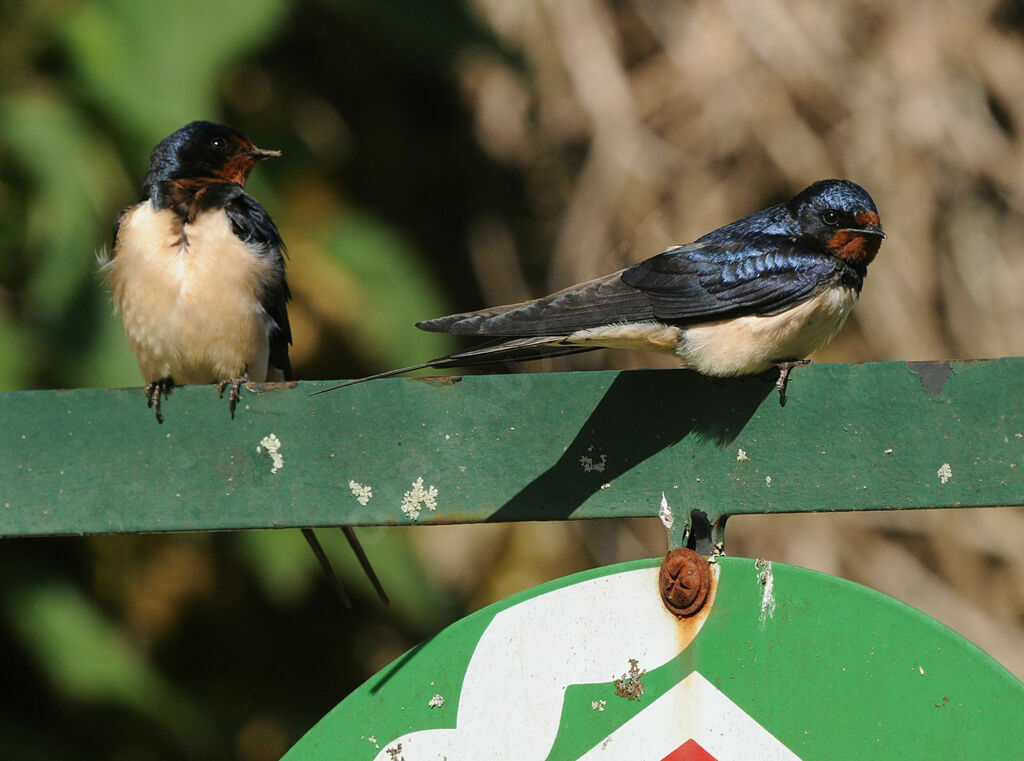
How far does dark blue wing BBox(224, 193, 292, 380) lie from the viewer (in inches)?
109

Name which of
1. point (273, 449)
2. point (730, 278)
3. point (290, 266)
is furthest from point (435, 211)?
point (273, 449)

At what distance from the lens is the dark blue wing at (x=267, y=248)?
276 centimetres

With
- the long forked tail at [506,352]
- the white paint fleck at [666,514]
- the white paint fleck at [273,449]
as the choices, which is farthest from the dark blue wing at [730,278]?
the white paint fleck at [273,449]

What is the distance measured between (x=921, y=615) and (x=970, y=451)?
261 mm

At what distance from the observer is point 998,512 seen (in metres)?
3.79

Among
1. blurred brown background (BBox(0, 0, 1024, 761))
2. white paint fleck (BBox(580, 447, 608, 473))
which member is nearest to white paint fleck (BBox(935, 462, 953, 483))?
white paint fleck (BBox(580, 447, 608, 473))

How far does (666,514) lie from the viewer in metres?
1.42

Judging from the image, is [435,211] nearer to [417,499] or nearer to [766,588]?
[417,499]

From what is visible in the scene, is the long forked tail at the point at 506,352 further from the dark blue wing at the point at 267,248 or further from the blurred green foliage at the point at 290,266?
the blurred green foliage at the point at 290,266

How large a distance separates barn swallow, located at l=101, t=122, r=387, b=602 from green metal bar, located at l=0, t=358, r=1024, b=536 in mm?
1096

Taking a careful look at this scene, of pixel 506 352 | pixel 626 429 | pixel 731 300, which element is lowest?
pixel 626 429

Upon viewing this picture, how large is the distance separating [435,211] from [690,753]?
10.9ft

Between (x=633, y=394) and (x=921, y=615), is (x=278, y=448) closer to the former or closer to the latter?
(x=633, y=394)

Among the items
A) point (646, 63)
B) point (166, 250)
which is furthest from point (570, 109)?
point (166, 250)
